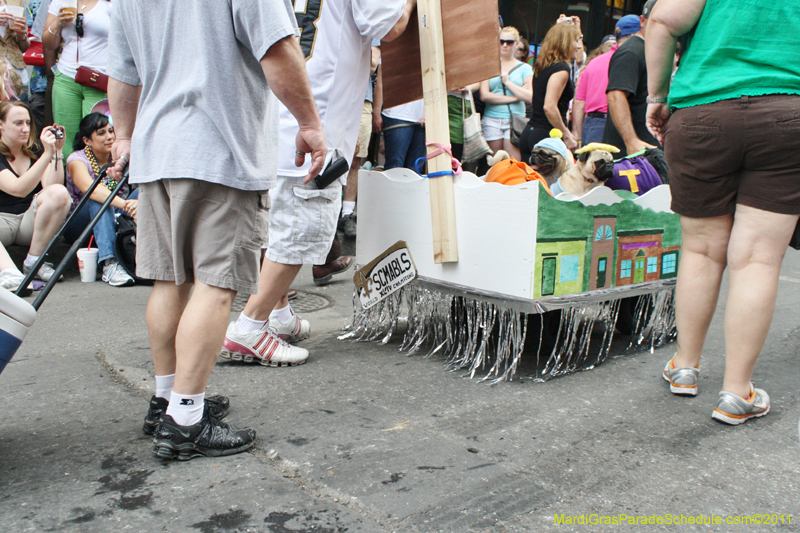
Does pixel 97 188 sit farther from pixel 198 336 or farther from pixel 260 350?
pixel 198 336

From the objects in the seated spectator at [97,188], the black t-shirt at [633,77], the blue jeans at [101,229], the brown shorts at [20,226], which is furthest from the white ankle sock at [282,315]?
the brown shorts at [20,226]

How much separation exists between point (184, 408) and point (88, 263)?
10.2 feet

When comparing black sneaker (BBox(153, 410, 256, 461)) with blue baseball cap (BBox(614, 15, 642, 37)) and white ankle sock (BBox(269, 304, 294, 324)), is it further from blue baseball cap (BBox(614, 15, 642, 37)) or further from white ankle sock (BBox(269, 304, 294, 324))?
blue baseball cap (BBox(614, 15, 642, 37))

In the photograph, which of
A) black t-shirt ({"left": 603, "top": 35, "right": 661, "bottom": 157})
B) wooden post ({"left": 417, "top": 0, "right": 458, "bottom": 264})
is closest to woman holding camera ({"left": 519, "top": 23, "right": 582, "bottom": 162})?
black t-shirt ({"left": 603, "top": 35, "right": 661, "bottom": 157})

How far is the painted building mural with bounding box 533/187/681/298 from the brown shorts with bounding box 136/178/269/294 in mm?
1132

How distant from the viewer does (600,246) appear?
2.83 m

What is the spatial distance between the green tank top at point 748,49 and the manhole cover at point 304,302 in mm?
2491

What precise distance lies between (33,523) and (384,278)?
183 cm

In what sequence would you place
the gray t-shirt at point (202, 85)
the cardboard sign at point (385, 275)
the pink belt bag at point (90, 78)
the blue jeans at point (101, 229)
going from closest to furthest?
1. the gray t-shirt at point (202, 85)
2. the cardboard sign at point (385, 275)
3. the blue jeans at point (101, 229)
4. the pink belt bag at point (90, 78)

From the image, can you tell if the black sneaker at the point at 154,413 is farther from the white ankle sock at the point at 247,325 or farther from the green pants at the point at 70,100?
the green pants at the point at 70,100

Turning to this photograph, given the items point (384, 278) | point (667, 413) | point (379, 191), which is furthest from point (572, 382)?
point (379, 191)

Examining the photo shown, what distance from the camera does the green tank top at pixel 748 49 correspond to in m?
2.15

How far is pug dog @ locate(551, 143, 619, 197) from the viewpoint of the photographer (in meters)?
3.11

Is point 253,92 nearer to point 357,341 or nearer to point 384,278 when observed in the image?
point 384,278
